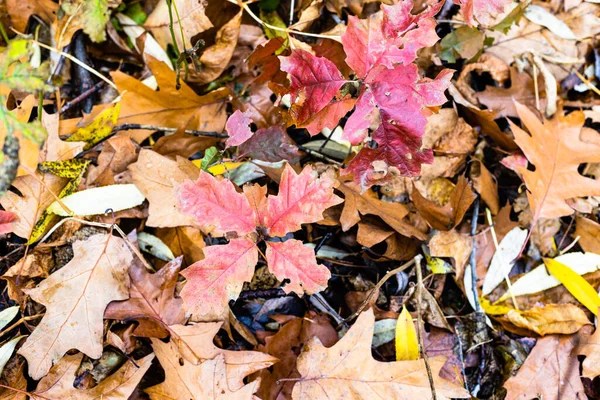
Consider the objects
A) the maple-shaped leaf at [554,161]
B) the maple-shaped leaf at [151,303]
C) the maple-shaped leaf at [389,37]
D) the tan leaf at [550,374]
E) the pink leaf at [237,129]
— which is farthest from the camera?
the maple-shaped leaf at [554,161]

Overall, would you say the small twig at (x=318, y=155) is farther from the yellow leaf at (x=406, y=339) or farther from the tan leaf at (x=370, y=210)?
the yellow leaf at (x=406, y=339)

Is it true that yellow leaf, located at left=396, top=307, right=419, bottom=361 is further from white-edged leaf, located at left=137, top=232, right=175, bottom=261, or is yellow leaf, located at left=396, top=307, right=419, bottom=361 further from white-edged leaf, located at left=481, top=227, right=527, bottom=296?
white-edged leaf, located at left=137, top=232, right=175, bottom=261

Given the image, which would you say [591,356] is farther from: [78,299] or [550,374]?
[78,299]

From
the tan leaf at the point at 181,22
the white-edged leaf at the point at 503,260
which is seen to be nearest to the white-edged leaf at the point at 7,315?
the tan leaf at the point at 181,22

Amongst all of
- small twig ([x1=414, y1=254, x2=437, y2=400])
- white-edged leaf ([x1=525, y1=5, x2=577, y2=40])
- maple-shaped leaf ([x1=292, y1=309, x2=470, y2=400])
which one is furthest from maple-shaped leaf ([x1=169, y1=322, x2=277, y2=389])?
white-edged leaf ([x1=525, y1=5, x2=577, y2=40])

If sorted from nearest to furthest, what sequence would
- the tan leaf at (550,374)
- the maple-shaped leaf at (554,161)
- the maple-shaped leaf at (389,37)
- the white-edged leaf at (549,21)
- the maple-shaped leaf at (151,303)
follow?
the maple-shaped leaf at (389,37)
the maple-shaped leaf at (151,303)
the tan leaf at (550,374)
the maple-shaped leaf at (554,161)
the white-edged leaf at (549,21)

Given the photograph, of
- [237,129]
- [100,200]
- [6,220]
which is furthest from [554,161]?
[6,220]

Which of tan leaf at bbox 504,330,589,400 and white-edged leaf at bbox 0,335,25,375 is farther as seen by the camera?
tan leaf at bbox 504,330,589,400
